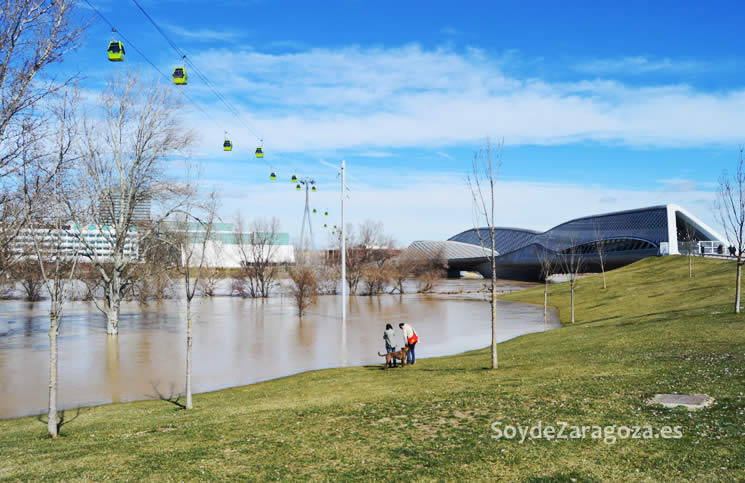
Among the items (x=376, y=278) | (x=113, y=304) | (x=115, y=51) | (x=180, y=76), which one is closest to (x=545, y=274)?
(x=376, y=278)

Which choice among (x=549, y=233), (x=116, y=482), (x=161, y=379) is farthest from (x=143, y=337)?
(x=549, y=233)

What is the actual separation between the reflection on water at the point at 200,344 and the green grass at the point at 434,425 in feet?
10.1

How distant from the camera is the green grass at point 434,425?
695 cm

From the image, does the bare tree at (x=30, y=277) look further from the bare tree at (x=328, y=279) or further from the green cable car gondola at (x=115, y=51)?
the green cable car gondola at (x=115, y=51)

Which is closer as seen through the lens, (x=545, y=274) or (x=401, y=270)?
(x=545, y=274)

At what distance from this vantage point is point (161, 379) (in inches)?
715

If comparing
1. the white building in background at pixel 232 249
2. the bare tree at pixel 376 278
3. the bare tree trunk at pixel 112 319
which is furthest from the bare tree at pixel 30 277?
the bare tree at pixel 376 278

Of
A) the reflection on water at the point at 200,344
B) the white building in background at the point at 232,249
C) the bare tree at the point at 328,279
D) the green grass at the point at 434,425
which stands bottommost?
the reflection on water at the point at 200,344

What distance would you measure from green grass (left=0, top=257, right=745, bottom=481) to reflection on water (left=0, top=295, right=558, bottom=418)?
3.09 metres

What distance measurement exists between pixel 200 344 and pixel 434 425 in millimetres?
19193

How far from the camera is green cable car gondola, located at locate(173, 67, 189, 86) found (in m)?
13.9

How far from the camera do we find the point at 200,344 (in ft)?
84.3

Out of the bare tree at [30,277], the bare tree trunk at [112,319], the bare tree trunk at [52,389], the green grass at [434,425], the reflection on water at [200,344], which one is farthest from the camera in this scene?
the bare tree at [30,277]

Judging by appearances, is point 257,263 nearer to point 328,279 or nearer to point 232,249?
point 328,279
